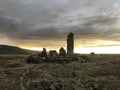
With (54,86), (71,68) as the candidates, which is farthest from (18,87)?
(71,68)

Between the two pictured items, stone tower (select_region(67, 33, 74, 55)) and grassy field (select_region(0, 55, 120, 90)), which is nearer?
→ grassy field (select_region(0, 55, 120, 90))

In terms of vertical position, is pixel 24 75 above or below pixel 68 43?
below

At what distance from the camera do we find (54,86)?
1907 inches

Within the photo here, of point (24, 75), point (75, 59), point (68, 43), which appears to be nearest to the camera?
point (24, 75)

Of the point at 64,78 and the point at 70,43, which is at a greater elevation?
the point at 70,43

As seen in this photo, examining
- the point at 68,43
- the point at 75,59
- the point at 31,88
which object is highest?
the point at 68,43

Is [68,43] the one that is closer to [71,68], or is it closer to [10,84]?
[71,68]

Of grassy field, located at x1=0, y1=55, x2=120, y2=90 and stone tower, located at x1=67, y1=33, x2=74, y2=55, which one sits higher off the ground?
stone tower, located at x1=67, y1=33, x2=74, y2=55

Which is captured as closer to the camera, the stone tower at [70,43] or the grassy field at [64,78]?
the grassy field at [64,78]

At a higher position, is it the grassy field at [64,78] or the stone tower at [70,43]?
the stone tower at [70,43]

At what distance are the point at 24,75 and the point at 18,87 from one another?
26.7 ft

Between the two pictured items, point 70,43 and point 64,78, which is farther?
point 70,43

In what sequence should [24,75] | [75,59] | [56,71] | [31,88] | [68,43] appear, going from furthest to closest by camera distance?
[68,43] → [75,59] → [56,71] → [24,75] → [31,88]

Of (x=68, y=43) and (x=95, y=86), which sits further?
(x=68, y=43)
